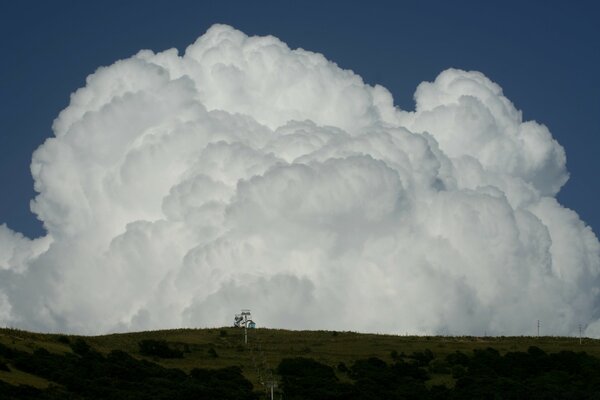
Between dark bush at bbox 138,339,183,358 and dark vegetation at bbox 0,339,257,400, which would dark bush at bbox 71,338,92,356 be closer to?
dark vegetation at bbox 0,339,257,400

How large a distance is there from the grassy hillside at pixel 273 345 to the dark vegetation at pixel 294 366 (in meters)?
0.15

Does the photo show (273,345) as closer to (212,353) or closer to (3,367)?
(212,353)

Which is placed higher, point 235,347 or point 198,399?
point 235,347

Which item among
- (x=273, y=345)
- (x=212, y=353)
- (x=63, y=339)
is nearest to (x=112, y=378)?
(x=63, y=339)

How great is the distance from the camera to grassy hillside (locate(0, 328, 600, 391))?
121 meters

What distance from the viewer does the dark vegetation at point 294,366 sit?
326ft

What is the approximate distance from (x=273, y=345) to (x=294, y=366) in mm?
17606

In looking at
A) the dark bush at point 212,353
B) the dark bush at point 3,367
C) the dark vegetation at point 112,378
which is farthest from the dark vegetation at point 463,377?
the dark bush at point 3,367

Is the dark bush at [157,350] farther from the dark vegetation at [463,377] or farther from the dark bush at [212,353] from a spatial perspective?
the dark vegetation at [463,377]

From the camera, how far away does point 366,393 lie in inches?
4345

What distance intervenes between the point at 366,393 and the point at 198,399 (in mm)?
18779

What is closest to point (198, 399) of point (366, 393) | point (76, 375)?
point (76, 375)

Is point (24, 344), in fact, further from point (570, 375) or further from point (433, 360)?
point (570, 375)

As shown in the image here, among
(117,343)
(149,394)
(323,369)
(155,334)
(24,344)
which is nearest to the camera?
(149,394)
